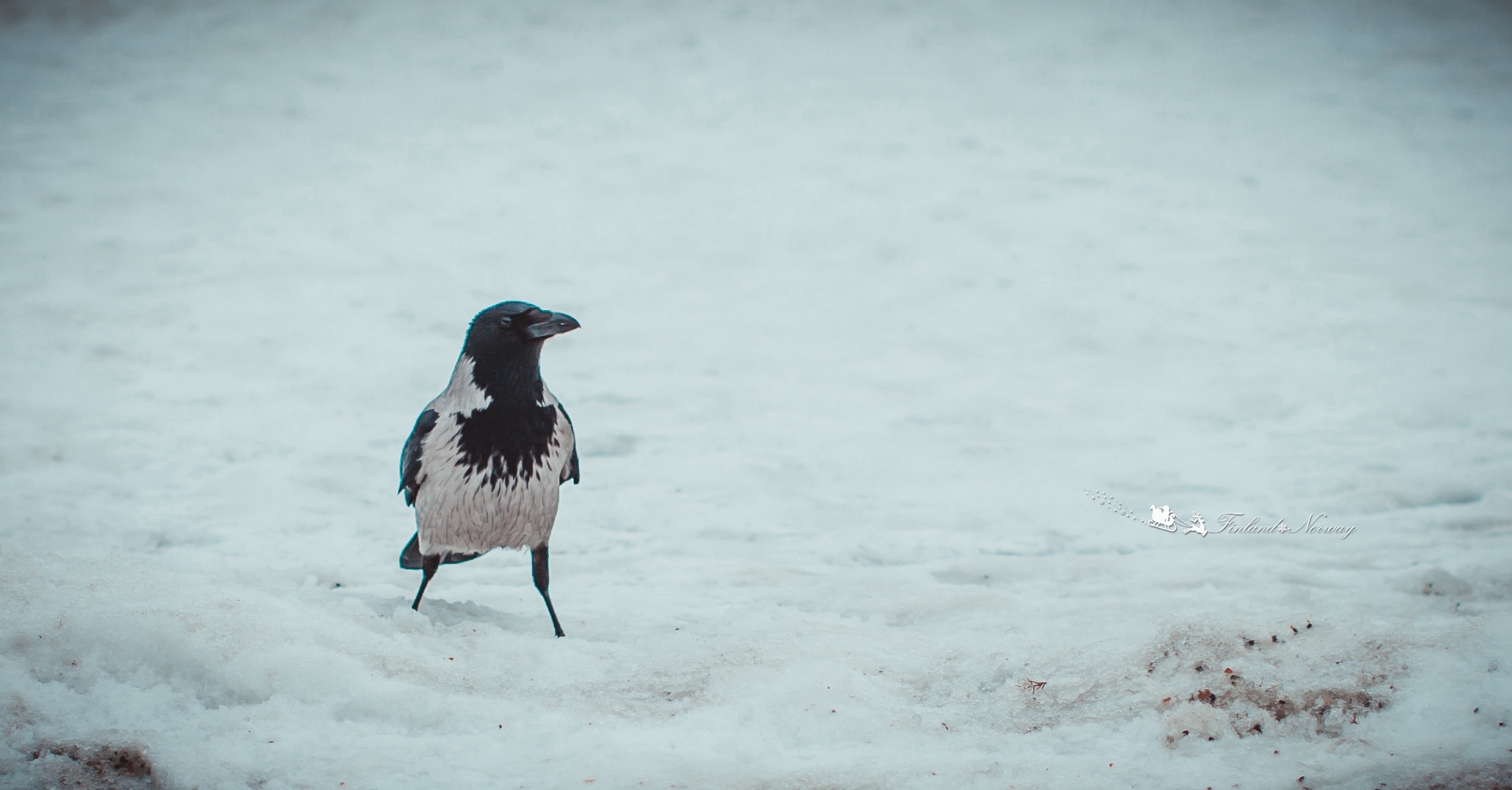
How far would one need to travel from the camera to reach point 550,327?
136 inches

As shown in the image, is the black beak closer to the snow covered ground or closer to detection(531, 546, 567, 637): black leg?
detection(531, 546, 567, 637): black leg

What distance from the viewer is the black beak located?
3.44 metres

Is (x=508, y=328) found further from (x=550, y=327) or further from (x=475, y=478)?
(x=475, y=478)

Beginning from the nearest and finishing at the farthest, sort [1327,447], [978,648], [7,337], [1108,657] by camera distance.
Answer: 1. [1108,657]
2. [978,648]
3. [1327,447]
4. [7,337]

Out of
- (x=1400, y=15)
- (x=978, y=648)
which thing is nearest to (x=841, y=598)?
(x=978, y=648)

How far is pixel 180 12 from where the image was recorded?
13328 mm

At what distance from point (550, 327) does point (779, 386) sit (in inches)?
155

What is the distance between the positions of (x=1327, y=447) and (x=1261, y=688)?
395cm

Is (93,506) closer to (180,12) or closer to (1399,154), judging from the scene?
(180,12)

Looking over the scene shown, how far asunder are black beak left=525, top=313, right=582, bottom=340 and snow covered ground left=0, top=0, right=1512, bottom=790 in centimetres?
107

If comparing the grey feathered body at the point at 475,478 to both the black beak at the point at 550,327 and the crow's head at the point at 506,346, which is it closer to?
the crow's head at the point at 506,346

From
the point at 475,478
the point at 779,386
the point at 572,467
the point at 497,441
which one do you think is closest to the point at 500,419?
the point at 497,441

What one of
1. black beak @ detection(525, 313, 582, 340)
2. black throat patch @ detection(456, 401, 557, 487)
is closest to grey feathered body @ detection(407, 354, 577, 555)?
black throat patch @ detection(456, 401, 557, 487)

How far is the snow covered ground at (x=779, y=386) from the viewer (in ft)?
9.11
